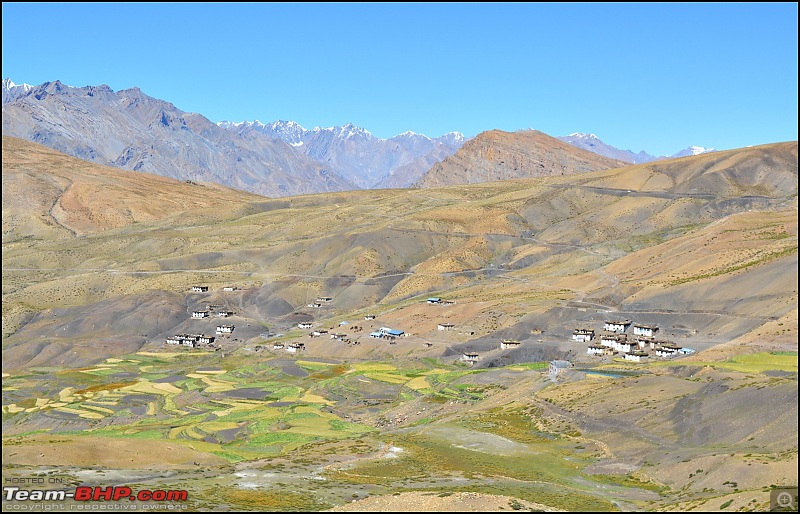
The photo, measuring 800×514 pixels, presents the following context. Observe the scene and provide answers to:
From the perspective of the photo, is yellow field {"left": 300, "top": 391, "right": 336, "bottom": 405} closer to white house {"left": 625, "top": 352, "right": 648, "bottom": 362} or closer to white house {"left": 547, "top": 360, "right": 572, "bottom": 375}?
white house {"left": 547, "top": 360, "right": 572, "bottom": 375}

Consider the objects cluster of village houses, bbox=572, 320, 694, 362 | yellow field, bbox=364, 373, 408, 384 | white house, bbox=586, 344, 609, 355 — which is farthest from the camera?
white house, bbox=586, 344, 609, 355

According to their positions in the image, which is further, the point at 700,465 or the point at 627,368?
the point at 627,368

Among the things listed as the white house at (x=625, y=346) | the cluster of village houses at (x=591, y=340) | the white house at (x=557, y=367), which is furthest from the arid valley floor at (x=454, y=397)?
the white house at (x=625, y=346)

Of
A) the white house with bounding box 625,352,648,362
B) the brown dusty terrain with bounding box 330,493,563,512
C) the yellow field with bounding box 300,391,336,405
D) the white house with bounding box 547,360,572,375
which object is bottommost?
the yellow field with bounding box 300,391,336,405

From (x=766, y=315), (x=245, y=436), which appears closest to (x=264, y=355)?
(x=245, y=436)

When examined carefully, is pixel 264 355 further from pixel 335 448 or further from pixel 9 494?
pixel 9 494

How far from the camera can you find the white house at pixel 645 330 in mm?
138212

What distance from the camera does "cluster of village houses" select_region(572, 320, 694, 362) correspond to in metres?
123

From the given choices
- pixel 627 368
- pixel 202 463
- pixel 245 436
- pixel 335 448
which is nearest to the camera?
pixel 202 463

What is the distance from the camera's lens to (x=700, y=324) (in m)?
136

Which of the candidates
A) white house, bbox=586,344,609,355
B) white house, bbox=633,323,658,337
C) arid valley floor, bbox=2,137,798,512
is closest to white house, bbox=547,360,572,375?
arid valley floor, bbox=2,137,798,512

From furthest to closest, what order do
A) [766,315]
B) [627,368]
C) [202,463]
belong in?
[766,315] → [627,368] → [202,463]

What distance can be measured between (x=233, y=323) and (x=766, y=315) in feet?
410

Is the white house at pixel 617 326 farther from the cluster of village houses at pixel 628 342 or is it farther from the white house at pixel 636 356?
the white house at pixel 636 356
